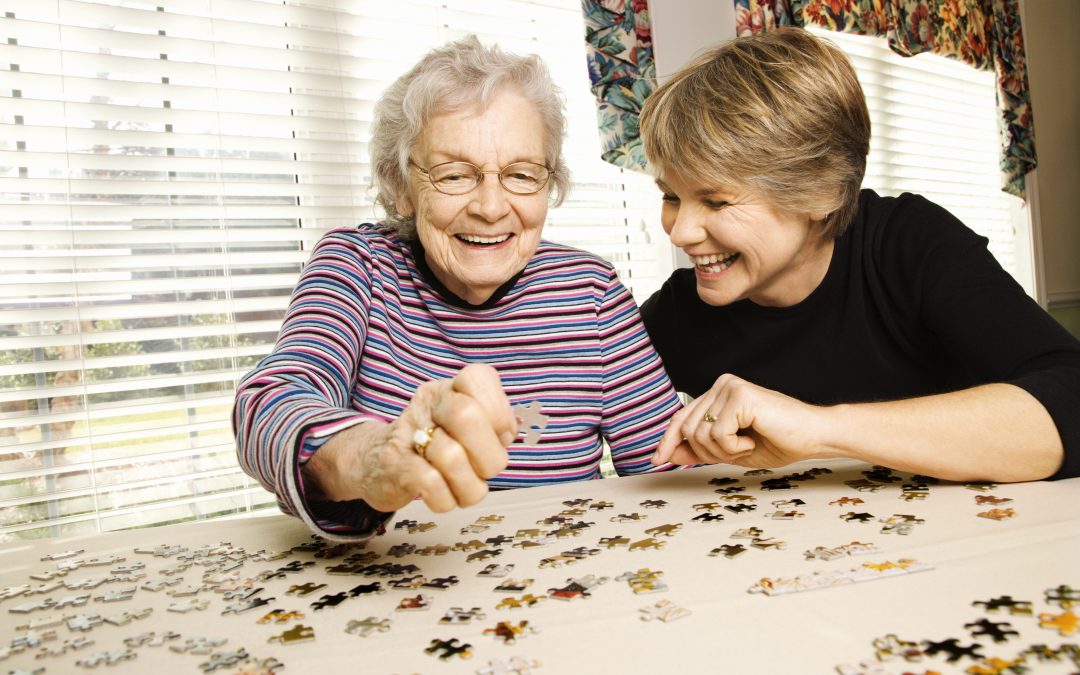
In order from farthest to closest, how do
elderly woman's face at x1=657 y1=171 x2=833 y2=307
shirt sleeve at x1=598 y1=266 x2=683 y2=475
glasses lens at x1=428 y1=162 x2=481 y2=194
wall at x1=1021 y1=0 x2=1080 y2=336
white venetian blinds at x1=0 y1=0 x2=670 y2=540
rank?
wall at x1=1021 y1=0 x2=1080 y2=336 → white venetian blinds at x1=0 y1=0 x2=670 y2=540 → shirt sleeve at x1=598 y1=266 x2=683 y2=475 → elderly woman's face at x1=657 y1=171 x2=833 y2=307 → glasses lens at x1=428 y1=162 x2=481 y2=194

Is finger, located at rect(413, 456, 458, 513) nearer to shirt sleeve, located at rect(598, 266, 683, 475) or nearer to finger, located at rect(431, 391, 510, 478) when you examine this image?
finger, located at rect(431, 391, 510, 478)

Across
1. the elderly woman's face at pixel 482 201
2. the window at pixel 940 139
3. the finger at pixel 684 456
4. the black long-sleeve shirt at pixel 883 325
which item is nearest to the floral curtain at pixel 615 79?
the black long-sleeve shirt at pixel 883 325

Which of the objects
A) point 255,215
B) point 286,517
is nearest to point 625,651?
point 286,517

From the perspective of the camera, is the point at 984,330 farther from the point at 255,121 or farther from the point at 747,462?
the point at 255,121

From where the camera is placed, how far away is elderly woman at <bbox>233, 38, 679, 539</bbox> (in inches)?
66.1

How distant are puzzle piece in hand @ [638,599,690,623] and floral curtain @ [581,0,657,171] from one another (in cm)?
272

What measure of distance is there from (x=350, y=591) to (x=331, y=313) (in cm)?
69

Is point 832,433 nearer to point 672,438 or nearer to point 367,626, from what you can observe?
point 672,438

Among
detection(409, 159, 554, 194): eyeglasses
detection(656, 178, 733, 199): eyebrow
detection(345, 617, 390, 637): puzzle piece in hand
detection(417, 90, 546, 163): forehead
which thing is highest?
detection(417, 90, 546, 163): forehead

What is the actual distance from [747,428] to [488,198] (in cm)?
75

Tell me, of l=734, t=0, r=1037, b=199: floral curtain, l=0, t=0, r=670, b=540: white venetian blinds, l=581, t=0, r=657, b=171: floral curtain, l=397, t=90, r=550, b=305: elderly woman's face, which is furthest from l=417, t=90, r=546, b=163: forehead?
l=734, t=0, r=1037, b=199: floral curtain

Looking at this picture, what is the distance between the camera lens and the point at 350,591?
3.48ft

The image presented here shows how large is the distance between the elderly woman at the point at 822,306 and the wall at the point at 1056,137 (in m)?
5.15

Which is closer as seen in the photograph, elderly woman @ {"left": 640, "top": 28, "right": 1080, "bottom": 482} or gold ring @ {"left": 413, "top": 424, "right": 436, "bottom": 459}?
gold ring @ {"left": 413, "top": 424, "right": 436, "bottom": 459}
